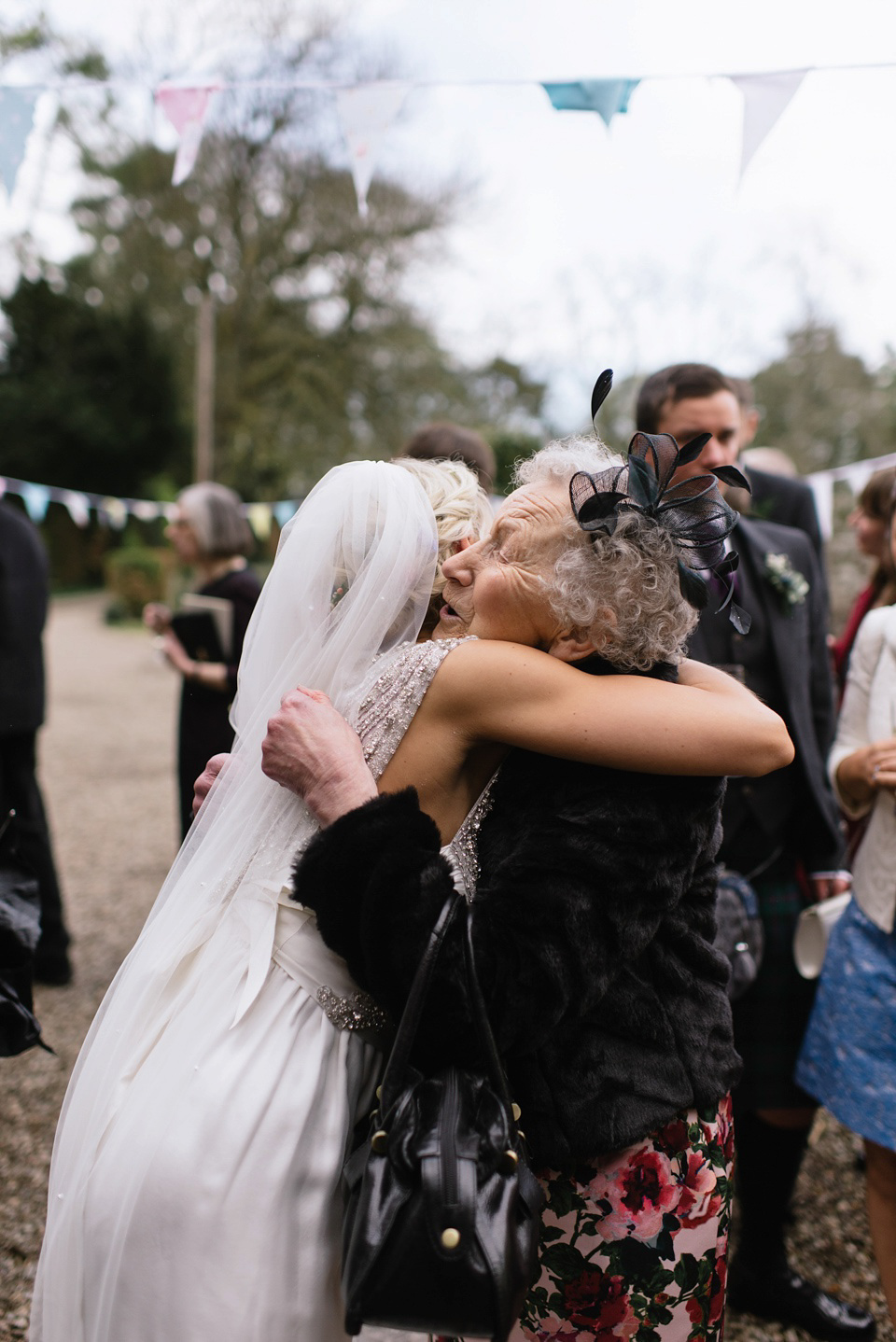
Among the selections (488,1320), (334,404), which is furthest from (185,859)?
(334,404)

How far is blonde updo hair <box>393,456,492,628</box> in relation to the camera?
5.72 ft

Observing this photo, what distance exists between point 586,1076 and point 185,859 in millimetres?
724

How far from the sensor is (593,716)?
1360 mm

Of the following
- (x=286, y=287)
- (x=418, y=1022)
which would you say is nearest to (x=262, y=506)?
(x=418, y=1022)

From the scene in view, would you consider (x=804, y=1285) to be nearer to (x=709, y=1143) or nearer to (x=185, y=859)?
(x=709, y=1143)

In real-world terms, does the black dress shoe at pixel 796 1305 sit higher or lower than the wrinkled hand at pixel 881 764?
lower

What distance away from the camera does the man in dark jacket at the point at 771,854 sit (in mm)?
2627

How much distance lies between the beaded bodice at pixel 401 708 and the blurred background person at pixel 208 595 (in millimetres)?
2862

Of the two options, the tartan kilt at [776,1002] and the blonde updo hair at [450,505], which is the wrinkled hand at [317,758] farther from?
the tartan kilt at [776,1002]

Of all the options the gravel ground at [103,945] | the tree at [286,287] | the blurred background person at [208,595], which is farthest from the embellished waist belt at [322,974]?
the tree at [286,287]

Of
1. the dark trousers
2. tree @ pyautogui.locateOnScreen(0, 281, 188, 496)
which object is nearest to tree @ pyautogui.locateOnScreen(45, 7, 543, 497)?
tree @ pyautogui.locateOnScreen(0, 281, 188, 496)

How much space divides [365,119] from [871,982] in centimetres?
336

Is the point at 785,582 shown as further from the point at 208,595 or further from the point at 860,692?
the point at 208,595

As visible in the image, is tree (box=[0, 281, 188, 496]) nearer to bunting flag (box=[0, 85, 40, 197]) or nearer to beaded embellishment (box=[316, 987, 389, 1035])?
bunting flag (box=[0, 85, 40, 197])
